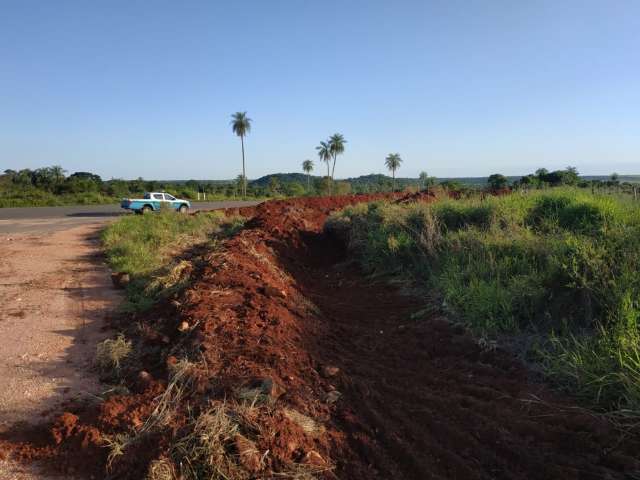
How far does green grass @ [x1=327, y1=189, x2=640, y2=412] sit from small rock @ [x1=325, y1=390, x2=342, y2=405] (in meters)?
1.97

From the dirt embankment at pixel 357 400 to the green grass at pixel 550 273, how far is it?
14.9 inches

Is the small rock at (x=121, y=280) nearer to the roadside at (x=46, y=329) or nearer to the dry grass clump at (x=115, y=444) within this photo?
the roadside at (x=46, y=329)

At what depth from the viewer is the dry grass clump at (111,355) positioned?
13.9ft

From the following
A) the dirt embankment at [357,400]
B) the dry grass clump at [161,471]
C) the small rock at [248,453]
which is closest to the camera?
the dry grass clump at [161,471]

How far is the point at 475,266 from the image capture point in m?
6.29

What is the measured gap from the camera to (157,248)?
10.1m

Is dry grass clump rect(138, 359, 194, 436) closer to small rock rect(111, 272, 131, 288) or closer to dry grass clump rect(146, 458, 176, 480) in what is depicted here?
dry grass clump rect(146, 458, 176, 480)

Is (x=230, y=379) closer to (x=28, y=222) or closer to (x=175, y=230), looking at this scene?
(x=175, y=230)

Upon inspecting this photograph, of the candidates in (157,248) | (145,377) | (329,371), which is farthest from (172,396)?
(157,248)

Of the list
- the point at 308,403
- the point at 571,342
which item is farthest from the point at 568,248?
the point at 308,403

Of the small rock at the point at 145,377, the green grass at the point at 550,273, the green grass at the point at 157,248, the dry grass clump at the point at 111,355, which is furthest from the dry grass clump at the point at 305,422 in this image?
the green grass at the point at 157,248

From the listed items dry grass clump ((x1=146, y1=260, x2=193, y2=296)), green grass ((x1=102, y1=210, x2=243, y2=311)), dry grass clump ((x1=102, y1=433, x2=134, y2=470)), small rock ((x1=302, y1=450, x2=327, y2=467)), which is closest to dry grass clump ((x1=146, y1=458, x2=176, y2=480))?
dry grass clump ((x1=102, y1=433, x2=134, y2=470))

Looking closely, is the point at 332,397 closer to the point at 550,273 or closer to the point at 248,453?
the point at 248,453

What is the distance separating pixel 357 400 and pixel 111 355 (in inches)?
96.6
